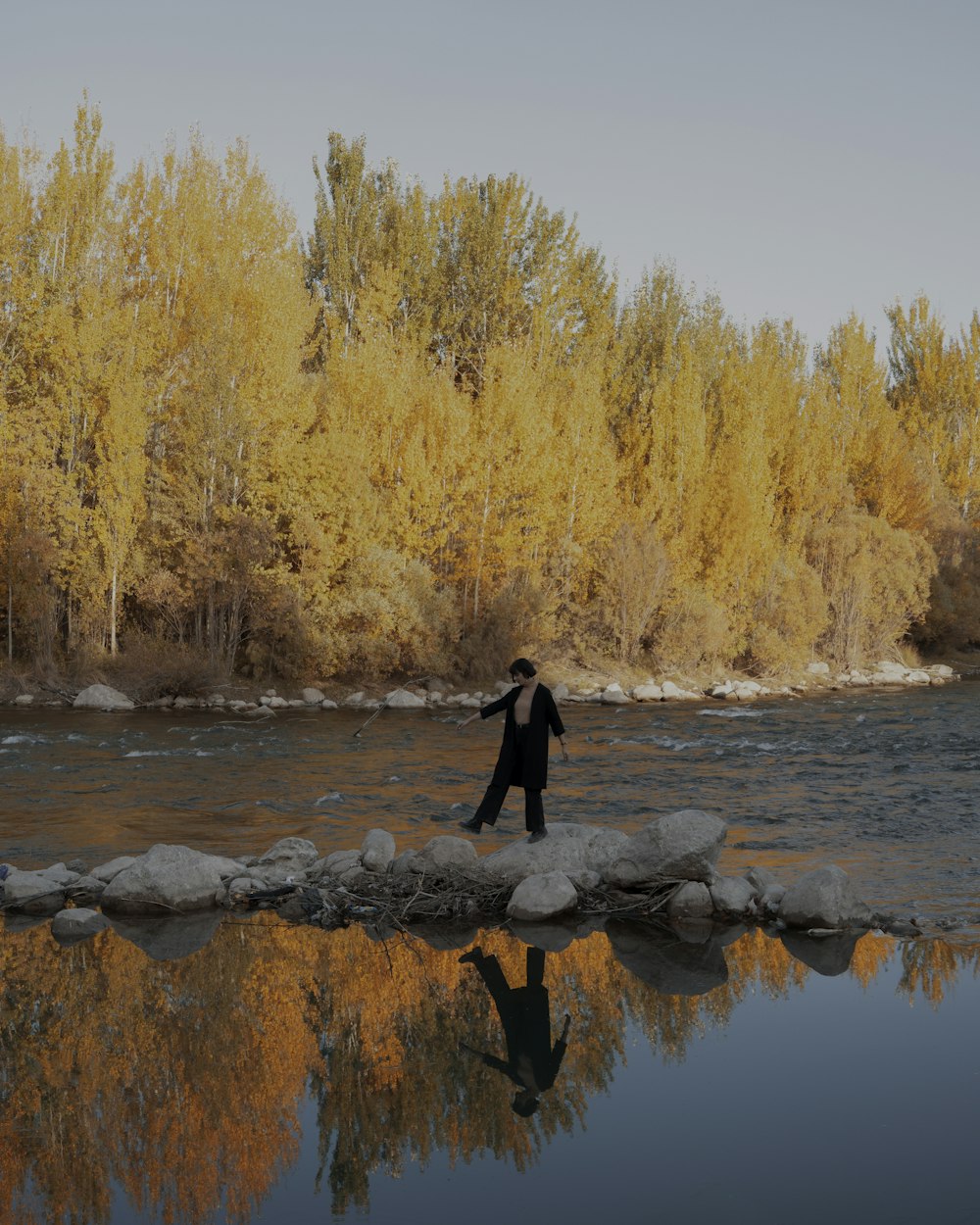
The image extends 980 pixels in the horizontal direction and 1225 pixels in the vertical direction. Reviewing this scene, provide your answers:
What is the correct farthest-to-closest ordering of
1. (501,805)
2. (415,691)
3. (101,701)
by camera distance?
(415,691) < (101,701) < (501,805)

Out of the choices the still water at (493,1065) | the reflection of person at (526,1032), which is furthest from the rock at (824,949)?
the reflection of person at (526,1032)

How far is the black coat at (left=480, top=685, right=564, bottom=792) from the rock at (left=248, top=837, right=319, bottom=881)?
1.96 metres

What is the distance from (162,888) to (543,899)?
9.81 ft

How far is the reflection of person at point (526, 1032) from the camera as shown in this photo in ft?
18.7

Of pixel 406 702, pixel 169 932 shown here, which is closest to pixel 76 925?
pixel 169 932

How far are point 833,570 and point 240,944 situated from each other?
93.4 ft

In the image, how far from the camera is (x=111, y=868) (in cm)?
949

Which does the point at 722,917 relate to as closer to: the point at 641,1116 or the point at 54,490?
the point at 641,1116

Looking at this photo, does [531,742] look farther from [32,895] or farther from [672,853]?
[32,895]

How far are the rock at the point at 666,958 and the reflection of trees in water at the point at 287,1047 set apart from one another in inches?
0.8

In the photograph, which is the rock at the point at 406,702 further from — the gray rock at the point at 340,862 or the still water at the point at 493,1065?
the gray rock at the point at 340,862

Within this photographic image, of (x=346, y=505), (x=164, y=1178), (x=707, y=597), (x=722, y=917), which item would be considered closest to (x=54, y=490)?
(x=346, y=505)

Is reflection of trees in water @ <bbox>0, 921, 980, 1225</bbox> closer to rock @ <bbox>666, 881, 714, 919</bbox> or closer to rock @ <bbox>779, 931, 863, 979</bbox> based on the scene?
rock @ <bbox>779, 931, 863, 979</bbox>

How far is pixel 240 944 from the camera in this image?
7988mm
